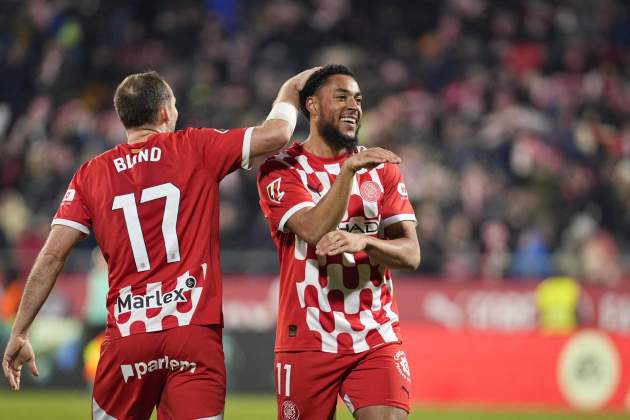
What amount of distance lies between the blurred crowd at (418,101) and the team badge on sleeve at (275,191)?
9.55 m

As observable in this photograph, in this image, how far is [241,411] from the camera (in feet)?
41.1

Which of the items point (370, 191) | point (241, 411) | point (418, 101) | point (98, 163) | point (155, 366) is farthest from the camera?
point (418, 101)

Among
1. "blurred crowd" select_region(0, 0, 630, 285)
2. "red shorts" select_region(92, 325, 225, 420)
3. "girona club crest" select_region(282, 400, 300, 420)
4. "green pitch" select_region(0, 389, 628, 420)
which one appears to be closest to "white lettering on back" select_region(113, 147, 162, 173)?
"red shorts" select_region(92, 325, 225, 420)

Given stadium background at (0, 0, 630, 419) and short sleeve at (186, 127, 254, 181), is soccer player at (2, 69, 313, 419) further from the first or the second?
stadium background at (0, 0, 630, 419)

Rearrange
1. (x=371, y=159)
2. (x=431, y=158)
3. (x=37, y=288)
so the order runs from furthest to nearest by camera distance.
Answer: (x=431, y=158), (x=37, y=288), (x=371, y=159)

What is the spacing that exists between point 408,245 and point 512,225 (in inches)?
400

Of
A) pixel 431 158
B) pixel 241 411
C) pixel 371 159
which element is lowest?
pixel 241 411

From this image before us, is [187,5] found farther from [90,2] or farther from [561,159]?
[561,159]

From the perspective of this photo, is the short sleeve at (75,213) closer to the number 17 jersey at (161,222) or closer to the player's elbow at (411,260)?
the number 17 jersey at (161,222)

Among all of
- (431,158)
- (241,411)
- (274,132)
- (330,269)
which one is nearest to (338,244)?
(330,269)

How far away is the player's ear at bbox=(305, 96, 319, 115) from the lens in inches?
238

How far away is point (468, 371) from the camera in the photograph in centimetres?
1373

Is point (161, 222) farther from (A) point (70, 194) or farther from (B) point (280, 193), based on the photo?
(B) point (280, 193)

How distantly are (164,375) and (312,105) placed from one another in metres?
1.70
